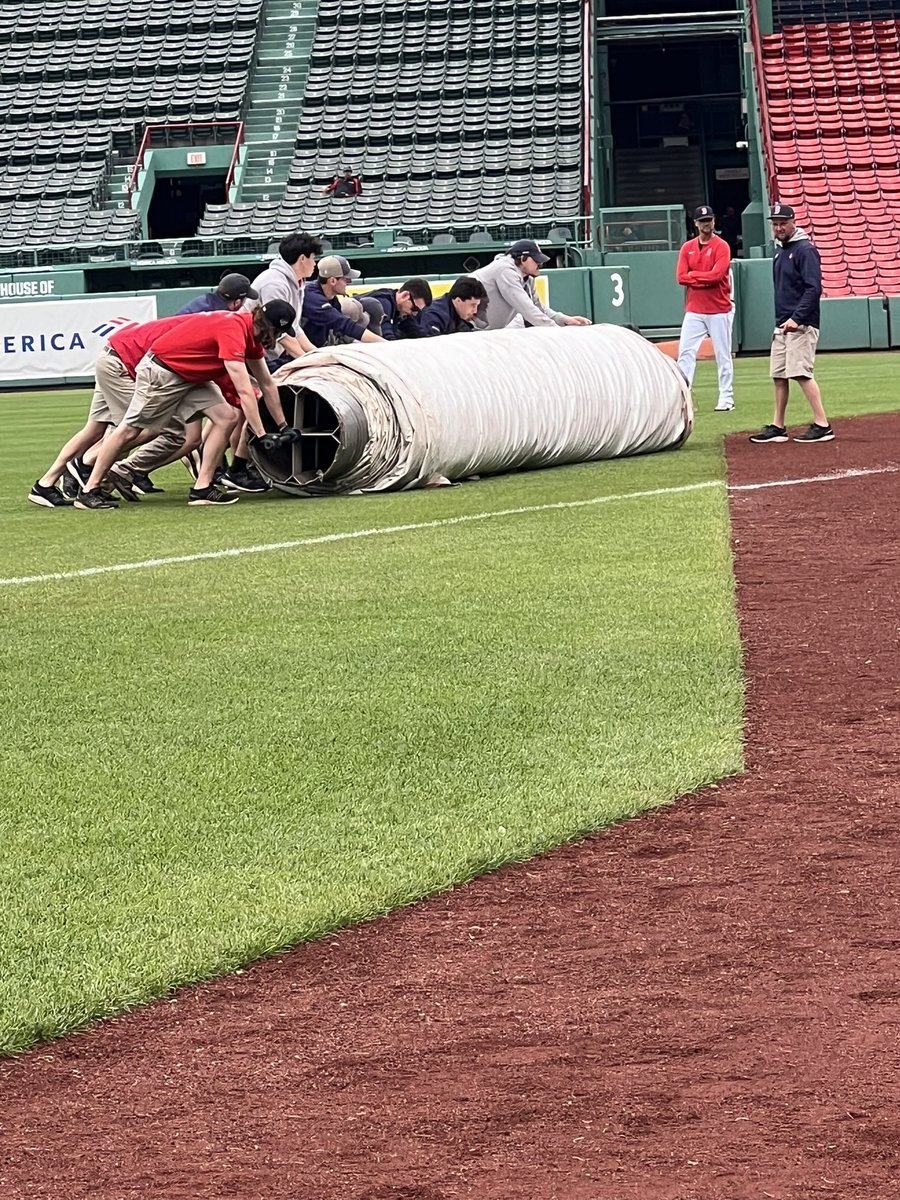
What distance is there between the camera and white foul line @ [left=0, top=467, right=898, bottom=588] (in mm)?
8422

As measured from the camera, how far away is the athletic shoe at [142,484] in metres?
12.3

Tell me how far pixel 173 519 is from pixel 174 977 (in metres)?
7.82

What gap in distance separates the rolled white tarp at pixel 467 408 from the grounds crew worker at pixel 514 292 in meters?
1.00

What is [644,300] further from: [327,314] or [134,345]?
[134,345]

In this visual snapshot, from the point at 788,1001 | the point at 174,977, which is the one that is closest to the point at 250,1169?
the point at 174,977

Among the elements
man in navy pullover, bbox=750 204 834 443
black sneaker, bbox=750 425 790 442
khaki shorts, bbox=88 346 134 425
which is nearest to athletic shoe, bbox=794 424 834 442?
man in navy pullover, bbox=750 204 834 443

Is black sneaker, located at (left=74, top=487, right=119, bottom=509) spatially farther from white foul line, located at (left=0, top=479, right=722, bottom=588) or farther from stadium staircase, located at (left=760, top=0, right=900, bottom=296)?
stadium staircase, located at (left=760, top=0, right=900, bottom=296)

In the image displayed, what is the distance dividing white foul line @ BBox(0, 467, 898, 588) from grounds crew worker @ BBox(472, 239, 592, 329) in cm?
399

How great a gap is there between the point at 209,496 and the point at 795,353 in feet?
15.3

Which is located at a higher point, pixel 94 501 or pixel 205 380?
pixel 205 380

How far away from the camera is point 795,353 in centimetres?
1315

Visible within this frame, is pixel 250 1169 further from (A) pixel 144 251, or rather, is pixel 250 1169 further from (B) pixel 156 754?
(A) pixel 144 251

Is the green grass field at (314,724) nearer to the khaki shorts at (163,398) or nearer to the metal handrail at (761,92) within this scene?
the khaki shorts at (163,398)

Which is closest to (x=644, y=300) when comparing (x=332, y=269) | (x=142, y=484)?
(x=332, y=269)
